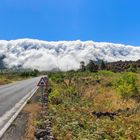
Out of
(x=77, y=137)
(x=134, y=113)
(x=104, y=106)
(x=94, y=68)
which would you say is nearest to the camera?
(x=77, y=137)

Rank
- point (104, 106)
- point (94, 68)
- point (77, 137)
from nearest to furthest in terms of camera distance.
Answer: point (77, 137), point (104, 106), point (94, 68)

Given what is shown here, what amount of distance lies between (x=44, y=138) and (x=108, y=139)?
6.22 feet

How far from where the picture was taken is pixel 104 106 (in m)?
21.7

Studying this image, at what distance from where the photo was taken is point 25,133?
12961 mm

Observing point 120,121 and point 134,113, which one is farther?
point 134,113

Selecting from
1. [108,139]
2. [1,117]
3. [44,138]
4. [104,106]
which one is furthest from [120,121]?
[104,106]

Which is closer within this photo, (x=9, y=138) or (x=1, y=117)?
(x=9, y=138)

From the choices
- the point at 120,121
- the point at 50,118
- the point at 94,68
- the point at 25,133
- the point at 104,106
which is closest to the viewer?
the point at 25,133

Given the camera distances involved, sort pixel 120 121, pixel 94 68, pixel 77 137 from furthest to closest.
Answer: pixel 94 68 → pixel 120 121 → pixel 77 137

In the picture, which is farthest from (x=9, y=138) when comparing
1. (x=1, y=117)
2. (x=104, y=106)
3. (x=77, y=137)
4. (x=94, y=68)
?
(x=94, y=68)

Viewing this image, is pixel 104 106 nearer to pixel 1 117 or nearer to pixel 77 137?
pixel 1 117

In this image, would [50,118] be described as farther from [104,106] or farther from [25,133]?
[104,106]

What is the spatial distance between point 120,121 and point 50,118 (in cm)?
278

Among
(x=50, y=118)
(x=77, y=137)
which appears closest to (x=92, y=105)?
(x=50, y=118)
